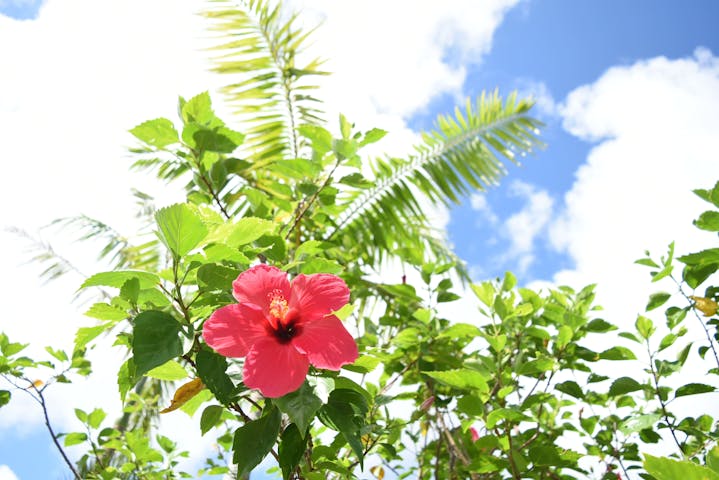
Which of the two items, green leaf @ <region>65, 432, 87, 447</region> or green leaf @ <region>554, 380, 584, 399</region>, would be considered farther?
green leaf @ <region>65, 432, 87, 447</region>

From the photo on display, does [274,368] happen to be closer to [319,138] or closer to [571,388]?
[319,138]

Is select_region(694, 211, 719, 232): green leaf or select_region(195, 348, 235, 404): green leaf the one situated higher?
select_region(694, 211, 719, 232): green leaf

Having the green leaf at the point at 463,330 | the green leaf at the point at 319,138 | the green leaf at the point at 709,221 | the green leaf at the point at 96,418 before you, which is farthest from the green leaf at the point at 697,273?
the green leaf at the point at 96,418

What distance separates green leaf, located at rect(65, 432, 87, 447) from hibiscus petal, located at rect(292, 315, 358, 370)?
5.57 feet

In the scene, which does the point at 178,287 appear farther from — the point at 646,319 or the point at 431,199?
the point at 431,199

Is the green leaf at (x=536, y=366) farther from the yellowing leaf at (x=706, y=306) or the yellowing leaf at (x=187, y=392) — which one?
the yellowing leaf at (x=187, y=392)

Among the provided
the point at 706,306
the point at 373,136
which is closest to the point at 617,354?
the point at 706,306

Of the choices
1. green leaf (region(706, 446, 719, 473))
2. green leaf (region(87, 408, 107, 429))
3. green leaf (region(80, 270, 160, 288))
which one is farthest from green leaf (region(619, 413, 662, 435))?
green leaf (region(87, 408, 107, 429))

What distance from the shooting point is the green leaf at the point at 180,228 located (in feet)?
2.52

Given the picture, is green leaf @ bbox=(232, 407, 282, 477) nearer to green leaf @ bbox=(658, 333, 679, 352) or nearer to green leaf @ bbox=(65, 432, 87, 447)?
green leaf @ bbox=(658, 333, 679, 352)

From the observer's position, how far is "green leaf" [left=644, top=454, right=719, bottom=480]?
18.9 inches

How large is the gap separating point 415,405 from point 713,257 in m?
1.20

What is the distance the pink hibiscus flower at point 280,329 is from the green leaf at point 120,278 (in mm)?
136

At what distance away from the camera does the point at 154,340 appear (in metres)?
0.75
